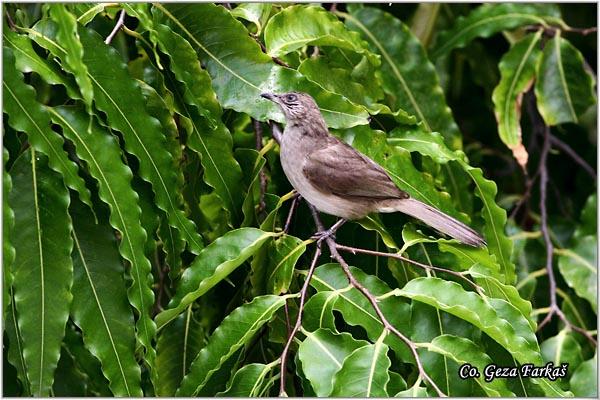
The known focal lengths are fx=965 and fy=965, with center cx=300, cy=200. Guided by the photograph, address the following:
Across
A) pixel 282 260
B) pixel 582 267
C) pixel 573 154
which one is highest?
pixel 282 260

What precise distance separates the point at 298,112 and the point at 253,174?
1.10 feet

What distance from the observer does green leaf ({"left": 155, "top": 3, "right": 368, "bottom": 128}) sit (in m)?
3.62

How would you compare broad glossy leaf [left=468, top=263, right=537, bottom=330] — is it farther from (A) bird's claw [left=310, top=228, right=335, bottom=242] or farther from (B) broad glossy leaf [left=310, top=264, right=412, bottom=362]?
(A) bird's claw [left=310, top=228, right=335, bottom=242]

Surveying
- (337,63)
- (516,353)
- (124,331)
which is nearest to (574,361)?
(516,353)

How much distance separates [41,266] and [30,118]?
48 centimetres

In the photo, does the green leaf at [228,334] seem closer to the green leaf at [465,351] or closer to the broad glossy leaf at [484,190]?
the green leaf at [465,351]

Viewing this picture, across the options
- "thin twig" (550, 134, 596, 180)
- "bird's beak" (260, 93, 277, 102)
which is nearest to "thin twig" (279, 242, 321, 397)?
"bird's beak" (260, 93, 277, 102)

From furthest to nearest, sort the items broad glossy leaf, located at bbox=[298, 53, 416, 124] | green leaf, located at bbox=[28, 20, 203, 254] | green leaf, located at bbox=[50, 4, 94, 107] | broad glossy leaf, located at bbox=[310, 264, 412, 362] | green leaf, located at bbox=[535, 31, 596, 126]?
green leaf, located at bbox=[535, 31, 596, 126] → broad glossy leaf, located at bbox=[298, 53, 416, 124] → green leaf, located at bbox=[28, 20, 203, 254] → broad glossy leaf, located at bbox=[310, 264, 412, 362] → green leaf, located at bbox=[50, 4, 94, 107]

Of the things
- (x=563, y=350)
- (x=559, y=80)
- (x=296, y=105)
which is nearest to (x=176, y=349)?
(x=296, y=105)

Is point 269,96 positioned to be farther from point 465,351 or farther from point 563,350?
point 563,350

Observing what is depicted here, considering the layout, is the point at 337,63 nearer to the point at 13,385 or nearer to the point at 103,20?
the point at 103,20

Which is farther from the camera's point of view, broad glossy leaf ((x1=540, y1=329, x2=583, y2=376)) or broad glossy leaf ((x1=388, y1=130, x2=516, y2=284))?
broad glossy leaf ((x1=540, y1=329, x2=583, y2=376))

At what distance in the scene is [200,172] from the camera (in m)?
3.76

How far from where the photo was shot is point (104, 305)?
10.7 ft
